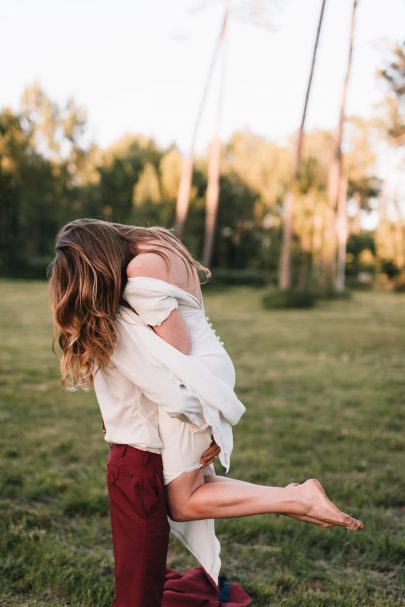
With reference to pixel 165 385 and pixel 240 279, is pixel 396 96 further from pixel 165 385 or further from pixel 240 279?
pixel 240 279

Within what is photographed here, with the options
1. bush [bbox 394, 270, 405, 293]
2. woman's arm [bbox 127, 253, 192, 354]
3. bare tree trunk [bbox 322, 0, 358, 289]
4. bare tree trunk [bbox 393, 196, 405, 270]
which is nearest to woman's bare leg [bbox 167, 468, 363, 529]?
woman's arm [bbox 127, 253, 192, 354]

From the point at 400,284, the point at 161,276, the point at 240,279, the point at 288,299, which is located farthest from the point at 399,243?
the point at 161,276

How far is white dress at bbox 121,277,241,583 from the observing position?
90.7 inches

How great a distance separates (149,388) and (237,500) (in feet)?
1.93

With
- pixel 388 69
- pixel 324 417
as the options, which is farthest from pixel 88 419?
pixel 388 69

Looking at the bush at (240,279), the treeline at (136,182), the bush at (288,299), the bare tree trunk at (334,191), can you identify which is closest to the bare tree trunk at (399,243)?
the treeline at (136,182)

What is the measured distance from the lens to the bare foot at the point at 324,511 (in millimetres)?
2338

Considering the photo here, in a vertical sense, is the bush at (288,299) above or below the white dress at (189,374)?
below

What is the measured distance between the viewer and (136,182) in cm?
4019

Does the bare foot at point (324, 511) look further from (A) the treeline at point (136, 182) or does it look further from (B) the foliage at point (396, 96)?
(A) the treeline at point (136, 182)

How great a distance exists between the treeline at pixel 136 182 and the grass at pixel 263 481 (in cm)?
2717

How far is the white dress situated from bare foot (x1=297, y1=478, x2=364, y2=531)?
13.8 inches

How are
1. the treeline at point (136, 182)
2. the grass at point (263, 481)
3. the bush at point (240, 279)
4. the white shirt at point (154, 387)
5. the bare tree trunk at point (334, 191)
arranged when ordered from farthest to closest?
the treeline at point (136, 182), the bush at point (240, 279), the bare tree trunk at point (334, 191), the grass at point (263, 481), the white shirt at point (154, 387)

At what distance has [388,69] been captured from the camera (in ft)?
24.5
